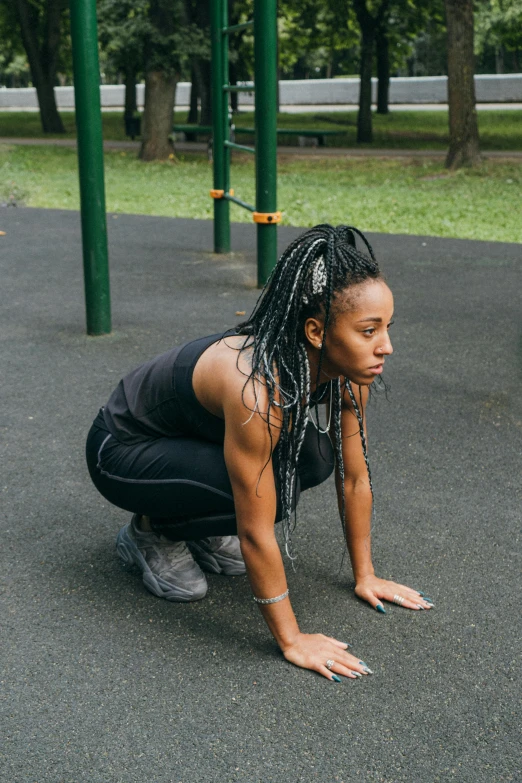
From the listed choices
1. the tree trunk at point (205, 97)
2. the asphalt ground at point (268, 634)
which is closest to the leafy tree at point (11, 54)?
the tree trunk at point (205, 97)

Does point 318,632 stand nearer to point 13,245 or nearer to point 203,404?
point 203,404

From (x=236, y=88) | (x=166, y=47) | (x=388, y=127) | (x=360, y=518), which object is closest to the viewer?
(x=360, y=518)

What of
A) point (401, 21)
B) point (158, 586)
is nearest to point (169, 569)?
point (158, 586)

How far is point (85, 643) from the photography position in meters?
2.55

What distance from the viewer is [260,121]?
6.13 metres

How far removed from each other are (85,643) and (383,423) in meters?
2.06

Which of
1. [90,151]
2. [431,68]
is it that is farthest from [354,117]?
[90,151]

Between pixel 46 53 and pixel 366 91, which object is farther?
pixel 46 53

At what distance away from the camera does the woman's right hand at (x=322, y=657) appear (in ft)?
7.83

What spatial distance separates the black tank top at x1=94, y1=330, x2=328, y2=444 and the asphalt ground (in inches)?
21.4

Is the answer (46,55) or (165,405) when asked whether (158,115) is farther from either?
(165,405)

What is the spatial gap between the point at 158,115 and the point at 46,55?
32.2 ft

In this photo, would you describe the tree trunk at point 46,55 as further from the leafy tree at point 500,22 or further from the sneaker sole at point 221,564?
the sneaker sole at point 221,564

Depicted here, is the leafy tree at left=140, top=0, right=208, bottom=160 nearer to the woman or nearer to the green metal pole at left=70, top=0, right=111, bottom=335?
the green metal pole at left=70, top=0, right=111, bottom=335
